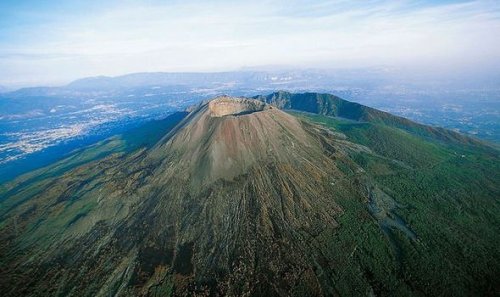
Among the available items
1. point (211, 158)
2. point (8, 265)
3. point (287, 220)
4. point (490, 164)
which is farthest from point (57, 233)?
point (490, 164)

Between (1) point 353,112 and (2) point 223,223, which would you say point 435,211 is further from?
(1) point 353,112

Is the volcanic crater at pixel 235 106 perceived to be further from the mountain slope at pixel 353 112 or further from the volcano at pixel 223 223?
the mountain slope at pixel 353 112

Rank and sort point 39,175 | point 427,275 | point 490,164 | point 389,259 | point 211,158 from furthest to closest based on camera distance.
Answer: point 39,175
point 490,164
point 211,158
point 389,259
point 427,275

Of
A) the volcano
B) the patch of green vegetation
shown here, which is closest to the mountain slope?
the patch of green vegetation

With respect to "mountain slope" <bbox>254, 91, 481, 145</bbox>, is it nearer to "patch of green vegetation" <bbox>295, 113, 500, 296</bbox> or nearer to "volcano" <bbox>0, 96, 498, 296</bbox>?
"patch of green vegetation" <bbox>295, 113, 500, 296</bbox>

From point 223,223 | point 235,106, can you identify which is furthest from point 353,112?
point 223,223

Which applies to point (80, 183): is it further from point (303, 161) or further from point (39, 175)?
point (303, 161)

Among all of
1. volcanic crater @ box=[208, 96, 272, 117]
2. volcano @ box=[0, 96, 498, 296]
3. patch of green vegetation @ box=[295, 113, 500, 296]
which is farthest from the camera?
volcanic crater @ box=[208, 96, 272, 117]

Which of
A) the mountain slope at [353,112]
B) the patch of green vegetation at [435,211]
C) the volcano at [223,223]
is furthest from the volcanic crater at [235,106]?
the mountain slope at [353,112]
